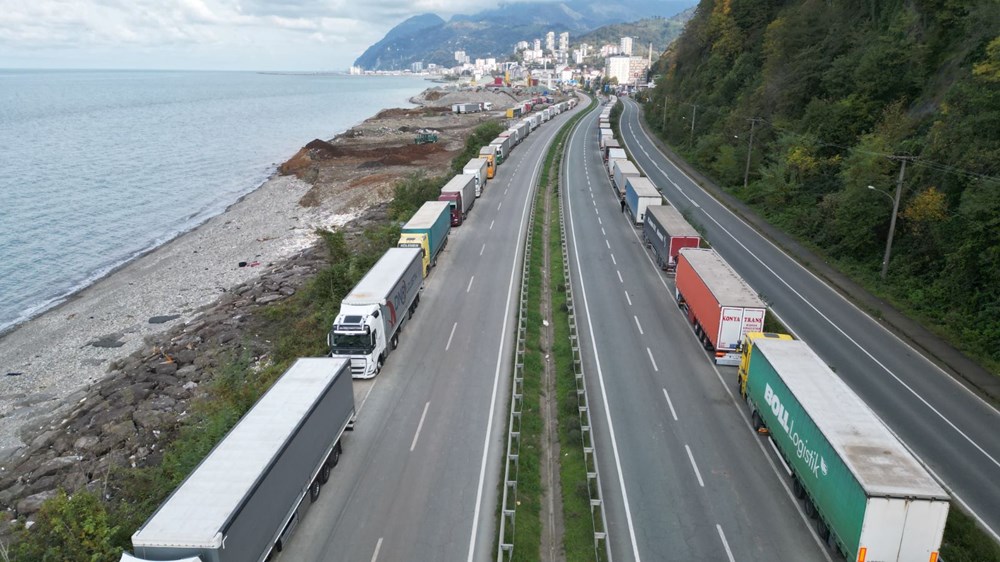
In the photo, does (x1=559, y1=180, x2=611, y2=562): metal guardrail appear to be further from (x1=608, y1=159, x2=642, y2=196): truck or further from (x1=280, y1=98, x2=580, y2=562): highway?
(x1=608, y1=159, x2=642, y2=196): truck

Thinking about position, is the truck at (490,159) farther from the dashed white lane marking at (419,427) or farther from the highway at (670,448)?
the dashed white lane marking at (419,427)

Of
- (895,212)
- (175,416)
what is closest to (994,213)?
(895,212)

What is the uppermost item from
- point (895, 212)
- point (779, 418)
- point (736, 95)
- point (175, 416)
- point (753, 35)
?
point (753, 35)

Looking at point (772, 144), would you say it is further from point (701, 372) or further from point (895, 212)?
point (701, 372)

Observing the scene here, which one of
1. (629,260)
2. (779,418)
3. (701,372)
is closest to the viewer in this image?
(779,418)

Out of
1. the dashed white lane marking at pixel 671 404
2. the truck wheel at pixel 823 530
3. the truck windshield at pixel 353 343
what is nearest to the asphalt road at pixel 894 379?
the truck wheel at pixel 823 530

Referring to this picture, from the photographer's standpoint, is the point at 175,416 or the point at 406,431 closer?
the point at 406,431
